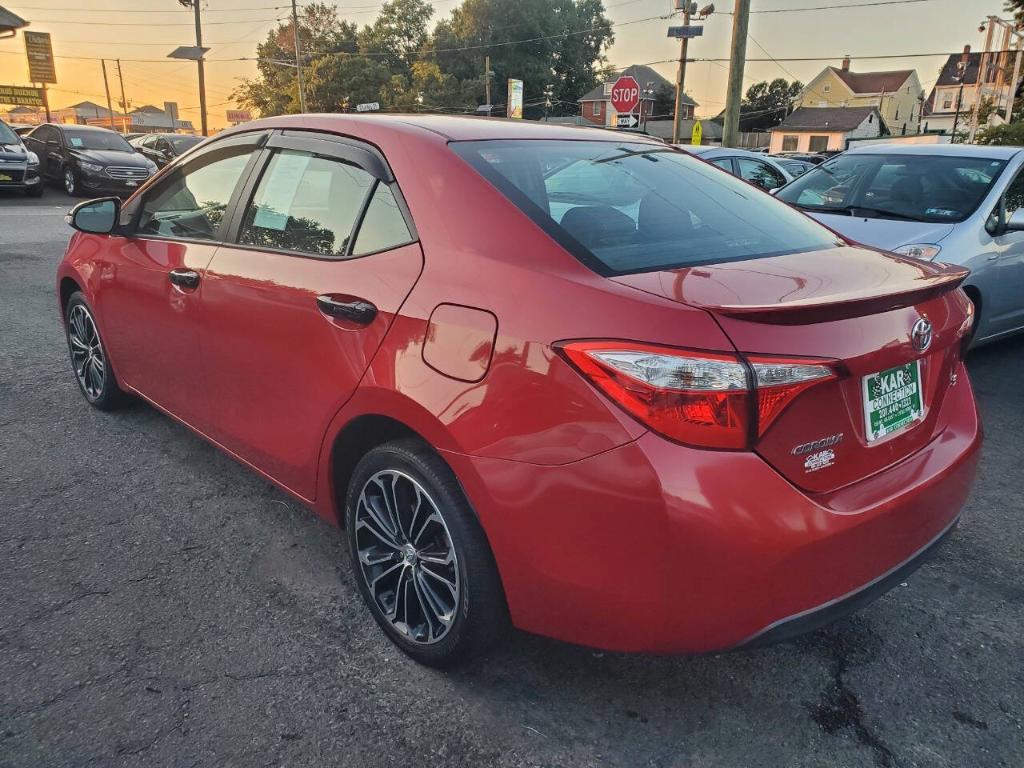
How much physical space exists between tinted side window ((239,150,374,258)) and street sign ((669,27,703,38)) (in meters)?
17.0

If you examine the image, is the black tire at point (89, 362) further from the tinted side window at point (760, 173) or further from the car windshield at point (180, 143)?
the car windshield at point (180, 143)

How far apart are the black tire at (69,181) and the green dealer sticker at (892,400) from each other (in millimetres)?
19555

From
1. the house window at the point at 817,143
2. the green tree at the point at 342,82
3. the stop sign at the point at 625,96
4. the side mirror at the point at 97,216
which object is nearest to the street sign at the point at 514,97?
the stop sign at the point at 625,96

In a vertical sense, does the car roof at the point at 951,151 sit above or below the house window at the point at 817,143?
below

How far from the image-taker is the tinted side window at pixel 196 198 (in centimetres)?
312

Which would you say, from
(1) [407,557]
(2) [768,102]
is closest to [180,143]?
(1) [407,557]

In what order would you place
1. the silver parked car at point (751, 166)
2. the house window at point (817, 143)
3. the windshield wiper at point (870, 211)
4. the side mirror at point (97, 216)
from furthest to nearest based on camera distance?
the house window at point (817, 143) < the silver parked car at point (751, 166) < the windshield wiper at point (870, 211) < the side mirror at point (97, 216)

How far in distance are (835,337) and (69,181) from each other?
20.0m

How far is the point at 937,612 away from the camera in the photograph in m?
2.71

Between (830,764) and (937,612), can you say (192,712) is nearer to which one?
(830,764)

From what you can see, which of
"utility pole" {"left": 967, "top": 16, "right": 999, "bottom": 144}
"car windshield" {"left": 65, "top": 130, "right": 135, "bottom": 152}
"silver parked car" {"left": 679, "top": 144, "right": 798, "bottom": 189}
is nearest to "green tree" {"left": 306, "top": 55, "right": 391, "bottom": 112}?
"utility pole" {"left": 967, "top": 16, "right": 999, "bottom": 144}

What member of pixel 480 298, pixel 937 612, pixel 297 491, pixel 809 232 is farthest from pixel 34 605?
pixel 937 612

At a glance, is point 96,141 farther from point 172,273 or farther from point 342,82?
point 342,82

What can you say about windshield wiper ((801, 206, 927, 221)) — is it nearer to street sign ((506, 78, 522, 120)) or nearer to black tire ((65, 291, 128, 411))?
black tire ((65, 291, 128, 411))
